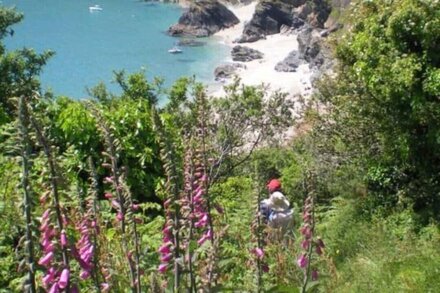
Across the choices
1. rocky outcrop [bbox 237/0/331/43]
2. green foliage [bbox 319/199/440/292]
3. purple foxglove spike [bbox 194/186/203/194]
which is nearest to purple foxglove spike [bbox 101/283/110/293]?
purple foxglove spike [bbox 194/186/203/194]

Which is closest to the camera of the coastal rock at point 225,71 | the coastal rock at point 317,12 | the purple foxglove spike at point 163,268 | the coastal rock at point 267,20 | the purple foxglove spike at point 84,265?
the purple foxglove spike at point 84,265

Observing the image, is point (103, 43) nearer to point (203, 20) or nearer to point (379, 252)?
point (203, 20)

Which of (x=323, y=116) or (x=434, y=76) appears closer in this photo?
(x=434, y=76)

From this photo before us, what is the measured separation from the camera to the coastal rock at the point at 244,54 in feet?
227

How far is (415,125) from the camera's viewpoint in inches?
429

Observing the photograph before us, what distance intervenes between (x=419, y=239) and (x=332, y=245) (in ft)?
4.36

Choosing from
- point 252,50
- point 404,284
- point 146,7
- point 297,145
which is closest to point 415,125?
point 404,284

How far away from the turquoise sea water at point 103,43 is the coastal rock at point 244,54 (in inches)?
67.5

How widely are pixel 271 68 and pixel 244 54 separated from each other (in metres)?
6.36

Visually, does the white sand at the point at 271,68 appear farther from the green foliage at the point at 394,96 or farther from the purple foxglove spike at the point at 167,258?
the purple foxglove spike at the point at 167,258

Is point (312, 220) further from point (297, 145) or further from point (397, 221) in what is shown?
point (297, 145)

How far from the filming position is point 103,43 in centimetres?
8181

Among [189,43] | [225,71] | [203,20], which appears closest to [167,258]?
[225,71]

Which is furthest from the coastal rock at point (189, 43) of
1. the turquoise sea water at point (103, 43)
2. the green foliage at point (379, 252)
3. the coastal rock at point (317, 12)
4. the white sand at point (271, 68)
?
the green foliage at point (379, 252)
